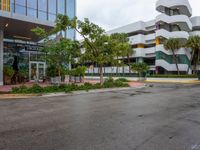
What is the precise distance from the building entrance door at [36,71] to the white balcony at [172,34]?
27.5 meters

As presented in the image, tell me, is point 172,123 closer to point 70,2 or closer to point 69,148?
point 69,148

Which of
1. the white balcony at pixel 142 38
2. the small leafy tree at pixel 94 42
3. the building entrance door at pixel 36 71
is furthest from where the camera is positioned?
the white balcony at pixel 142 38

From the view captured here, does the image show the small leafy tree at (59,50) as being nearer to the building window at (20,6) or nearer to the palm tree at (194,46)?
the building window at (20,6)

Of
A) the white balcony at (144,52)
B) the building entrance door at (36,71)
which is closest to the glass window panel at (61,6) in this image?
the building entrance door at (36,71)

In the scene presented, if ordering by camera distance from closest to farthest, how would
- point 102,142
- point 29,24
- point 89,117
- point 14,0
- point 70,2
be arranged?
point 102,142, point 89,117, point 29,24, point 14,0, point 70,2

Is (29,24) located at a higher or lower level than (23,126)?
higher

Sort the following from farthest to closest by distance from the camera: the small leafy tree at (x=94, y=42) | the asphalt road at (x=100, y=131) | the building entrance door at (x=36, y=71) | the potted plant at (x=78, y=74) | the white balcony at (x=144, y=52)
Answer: the white balcony at (x=144, y=52), the potted plant at (x=78, y=74), the building entrance door at (x=36, y=71), the small leafy tree at (x=94, y=42), the asphalt road at (x=100, y=131)

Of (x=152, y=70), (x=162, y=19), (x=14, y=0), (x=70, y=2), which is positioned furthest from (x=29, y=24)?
(x=152, y=70)

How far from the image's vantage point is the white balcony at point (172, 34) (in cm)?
4372

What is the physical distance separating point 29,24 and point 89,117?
1459 centimetres

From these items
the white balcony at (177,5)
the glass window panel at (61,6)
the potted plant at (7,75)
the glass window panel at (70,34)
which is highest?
the white balcony at (177,5)

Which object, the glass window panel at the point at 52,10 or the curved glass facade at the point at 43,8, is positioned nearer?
the curved glass facade at the point at 43,8

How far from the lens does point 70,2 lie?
32375 millimetres

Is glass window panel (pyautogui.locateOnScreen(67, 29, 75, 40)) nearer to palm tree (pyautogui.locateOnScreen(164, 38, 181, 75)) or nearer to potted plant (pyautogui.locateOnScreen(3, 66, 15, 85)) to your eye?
potted plant (pyautogui.locateOnScreen(3, 66, 15, 85))
